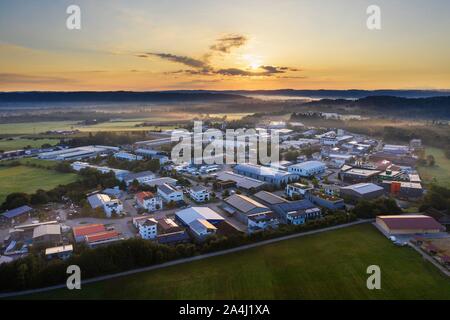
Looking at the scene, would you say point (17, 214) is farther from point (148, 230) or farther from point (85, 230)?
point (148, 230)

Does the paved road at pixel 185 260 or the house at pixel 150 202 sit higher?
the house at pixel 150 202

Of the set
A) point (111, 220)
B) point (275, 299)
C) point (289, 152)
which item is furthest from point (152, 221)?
point (289, 152)

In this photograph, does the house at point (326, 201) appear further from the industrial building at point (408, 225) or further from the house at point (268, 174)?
the house at point (268, 174)

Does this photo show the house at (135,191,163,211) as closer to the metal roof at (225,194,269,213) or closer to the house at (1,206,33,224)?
the metal roof at (225,194,269,213)

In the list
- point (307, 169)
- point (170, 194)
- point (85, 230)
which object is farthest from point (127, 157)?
point (85, 230)

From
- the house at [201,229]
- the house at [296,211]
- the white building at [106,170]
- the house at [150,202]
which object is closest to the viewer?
the house at [201,229]

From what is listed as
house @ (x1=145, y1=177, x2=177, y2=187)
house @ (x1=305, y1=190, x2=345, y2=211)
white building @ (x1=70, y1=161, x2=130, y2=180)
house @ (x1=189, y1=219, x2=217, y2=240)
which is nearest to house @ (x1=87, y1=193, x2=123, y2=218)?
house @ (x1=145, y1=177, x2=177, y2=187)

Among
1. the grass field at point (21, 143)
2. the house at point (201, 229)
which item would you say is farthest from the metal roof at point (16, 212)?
the grass field at point (21, 143)

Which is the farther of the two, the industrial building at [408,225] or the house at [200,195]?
the house at [200,195]
